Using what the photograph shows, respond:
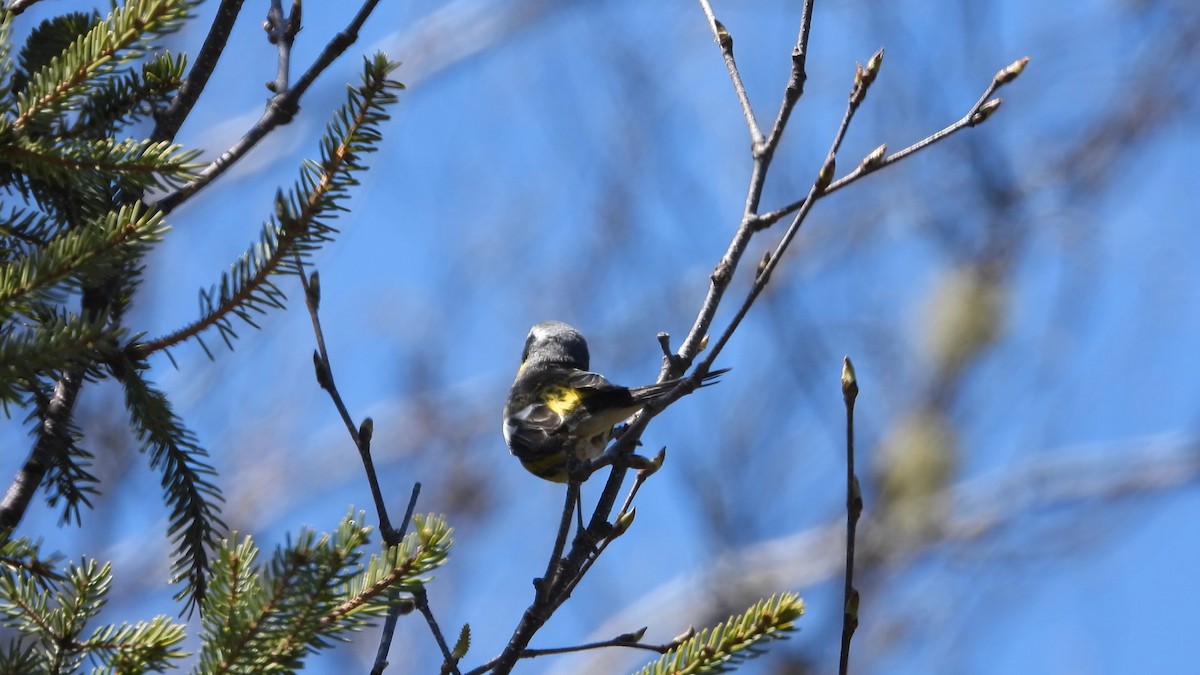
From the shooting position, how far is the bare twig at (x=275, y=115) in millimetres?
1694

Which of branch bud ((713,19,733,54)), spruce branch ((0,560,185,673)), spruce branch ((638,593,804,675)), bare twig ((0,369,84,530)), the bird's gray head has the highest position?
the bird's gray head

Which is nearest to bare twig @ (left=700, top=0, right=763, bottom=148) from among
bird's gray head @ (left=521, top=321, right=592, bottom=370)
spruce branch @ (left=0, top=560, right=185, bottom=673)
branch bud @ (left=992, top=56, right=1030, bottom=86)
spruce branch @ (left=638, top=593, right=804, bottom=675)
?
branch bud @ (left=992, top=56, right=1030, bottom=86)

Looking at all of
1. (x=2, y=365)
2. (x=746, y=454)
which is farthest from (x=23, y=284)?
(x=746, y=454)

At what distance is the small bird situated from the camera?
9.69 feet

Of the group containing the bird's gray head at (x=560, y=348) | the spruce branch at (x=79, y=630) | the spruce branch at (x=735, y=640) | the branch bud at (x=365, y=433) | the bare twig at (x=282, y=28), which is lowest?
the spruce branch at (x=79, y=630)

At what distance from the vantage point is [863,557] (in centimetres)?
811

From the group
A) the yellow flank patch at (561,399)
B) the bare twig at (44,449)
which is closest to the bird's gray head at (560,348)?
the yellow flank patch at (561,399)

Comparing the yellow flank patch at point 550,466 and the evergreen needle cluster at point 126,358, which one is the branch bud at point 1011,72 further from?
the yellow flank patch at point 550,466

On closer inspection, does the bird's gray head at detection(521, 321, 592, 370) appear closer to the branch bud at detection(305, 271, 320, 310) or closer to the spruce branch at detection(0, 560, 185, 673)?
the branch bud at detection(305, 271, 320, 310)

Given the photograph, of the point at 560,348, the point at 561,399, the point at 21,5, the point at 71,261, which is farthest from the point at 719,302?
the point at 560,348

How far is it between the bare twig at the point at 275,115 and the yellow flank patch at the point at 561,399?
150cm

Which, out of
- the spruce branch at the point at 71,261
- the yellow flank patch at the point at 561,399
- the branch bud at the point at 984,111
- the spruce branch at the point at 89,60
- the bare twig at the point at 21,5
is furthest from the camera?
the yellow flank patch at the point at 561,399

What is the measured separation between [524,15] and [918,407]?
Result: 444 centimetres

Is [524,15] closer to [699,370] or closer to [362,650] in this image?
[362,650]
